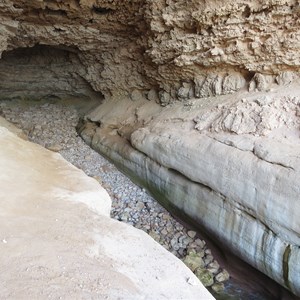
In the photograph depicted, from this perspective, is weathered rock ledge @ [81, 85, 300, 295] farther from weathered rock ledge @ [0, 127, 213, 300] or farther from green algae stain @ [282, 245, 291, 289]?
weathered rock ledge @ [0, 127, 213, 300]

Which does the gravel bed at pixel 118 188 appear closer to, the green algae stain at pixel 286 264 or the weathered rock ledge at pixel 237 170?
the weathered rock ledge at pixel 237 170

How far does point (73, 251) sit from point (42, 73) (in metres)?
8.05

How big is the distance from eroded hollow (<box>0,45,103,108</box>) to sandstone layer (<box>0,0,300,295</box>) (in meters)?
0.50

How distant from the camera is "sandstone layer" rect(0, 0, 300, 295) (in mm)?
4008

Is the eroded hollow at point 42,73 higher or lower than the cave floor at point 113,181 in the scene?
higher

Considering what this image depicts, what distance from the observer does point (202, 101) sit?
19.6ft

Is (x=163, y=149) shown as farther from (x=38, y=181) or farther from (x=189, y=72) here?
(x=38, y=181)

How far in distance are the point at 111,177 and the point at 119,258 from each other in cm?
442

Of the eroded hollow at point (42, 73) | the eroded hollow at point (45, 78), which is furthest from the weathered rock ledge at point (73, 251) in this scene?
the eroded hollow at point (42, 73)

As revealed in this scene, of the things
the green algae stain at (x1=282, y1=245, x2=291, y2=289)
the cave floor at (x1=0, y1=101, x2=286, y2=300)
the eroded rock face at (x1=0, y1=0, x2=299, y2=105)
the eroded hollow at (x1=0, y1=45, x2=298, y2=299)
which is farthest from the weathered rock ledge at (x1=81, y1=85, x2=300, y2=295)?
the eroded hollow at (x1=0, y1=45, x2=298, y2=299)

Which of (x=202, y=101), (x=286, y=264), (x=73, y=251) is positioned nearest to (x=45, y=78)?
(x=202, y=101)

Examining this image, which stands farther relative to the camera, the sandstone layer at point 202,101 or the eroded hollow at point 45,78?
the eroded hollow at point 45,78

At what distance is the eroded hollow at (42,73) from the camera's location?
9.08 m

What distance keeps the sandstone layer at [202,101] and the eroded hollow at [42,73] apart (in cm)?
50
